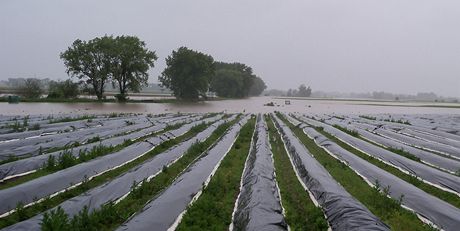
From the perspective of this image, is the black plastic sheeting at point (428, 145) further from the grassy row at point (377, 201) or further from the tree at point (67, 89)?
the tree at point (67, 89)

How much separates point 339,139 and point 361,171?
7.42 m

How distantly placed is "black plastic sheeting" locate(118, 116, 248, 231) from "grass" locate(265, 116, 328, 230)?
1850mm

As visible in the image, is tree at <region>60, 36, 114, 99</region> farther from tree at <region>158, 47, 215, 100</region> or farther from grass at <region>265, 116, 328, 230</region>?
grass at <region>265, 116, 328, 230</region>

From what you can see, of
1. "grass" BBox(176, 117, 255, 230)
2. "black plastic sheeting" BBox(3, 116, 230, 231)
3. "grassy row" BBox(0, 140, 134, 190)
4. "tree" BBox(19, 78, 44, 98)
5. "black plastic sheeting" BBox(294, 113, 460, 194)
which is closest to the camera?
"black plastic sheeting" BBox(3, 116, 230, 231)

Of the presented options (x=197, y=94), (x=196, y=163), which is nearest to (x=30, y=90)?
(x=197, y=94)

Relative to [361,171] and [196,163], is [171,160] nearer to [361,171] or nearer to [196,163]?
[196,163]

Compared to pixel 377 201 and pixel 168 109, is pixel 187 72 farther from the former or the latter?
pixel 377 201

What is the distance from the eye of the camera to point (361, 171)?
33.8 feet

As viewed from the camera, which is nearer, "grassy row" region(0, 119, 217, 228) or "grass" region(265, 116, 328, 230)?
"grassy row" region(0, 119, 217, 228)

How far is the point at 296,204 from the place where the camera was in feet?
24.9

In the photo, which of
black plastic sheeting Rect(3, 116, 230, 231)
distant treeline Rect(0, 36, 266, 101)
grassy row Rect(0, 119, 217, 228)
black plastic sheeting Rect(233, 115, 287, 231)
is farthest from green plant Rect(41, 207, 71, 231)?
distant treeline Rect(0, 36, 266, 101)

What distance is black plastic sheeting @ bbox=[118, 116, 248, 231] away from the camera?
5.62m

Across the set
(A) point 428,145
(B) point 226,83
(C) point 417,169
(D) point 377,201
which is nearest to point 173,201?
(D) point 377,201

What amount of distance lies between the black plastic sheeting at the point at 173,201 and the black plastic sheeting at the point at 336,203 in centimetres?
246
